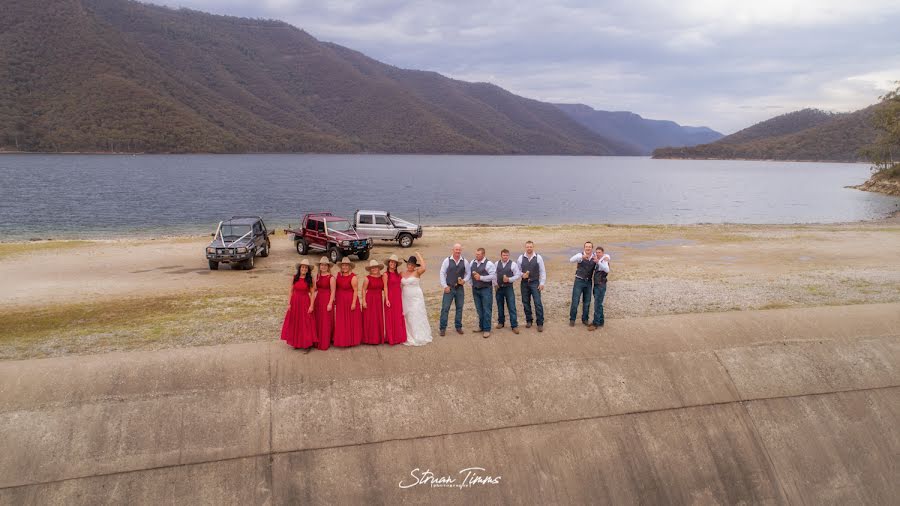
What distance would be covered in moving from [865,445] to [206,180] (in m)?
109

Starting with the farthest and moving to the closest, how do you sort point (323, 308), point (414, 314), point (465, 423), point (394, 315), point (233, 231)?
point (233, 231) < point (414, 314) < point (394, 315) < point (323, 308) < point (465, 423)

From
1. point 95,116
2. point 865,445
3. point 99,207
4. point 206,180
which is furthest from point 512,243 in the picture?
point 95,116

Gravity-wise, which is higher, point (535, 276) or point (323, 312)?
point (535, 276)

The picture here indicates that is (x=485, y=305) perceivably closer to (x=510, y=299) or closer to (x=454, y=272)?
(x=510, y=299)

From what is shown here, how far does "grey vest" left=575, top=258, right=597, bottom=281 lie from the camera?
10.6m

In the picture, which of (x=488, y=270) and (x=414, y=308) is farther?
(x=488, y=270)

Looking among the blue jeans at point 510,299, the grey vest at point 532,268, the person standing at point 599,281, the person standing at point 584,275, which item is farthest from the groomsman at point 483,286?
the person standing at point 599,281

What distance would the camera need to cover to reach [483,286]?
10.3 metres

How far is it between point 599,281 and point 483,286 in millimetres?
2304

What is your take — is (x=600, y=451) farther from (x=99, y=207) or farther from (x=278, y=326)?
(x=99, y=207)

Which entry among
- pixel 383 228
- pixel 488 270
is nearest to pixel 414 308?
pixel 488 270

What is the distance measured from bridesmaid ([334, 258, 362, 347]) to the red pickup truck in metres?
14.0

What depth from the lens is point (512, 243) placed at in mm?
31172

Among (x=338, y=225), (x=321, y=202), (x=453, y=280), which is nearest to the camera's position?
(x=453, y=280)
